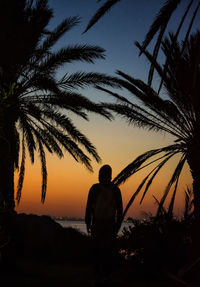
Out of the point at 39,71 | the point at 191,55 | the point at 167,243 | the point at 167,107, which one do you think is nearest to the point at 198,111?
the point at 167,107

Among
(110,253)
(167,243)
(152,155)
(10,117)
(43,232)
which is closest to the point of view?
(110,253)

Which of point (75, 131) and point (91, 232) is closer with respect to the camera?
point (91, 232)

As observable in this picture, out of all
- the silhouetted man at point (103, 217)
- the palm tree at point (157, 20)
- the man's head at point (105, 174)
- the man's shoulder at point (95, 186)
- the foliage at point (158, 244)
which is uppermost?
the palm tree at point (157, 20)

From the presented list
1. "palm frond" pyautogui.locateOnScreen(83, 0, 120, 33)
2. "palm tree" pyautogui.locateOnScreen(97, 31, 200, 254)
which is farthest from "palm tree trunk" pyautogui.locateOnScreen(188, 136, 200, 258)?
"palm frond" pyautogui.locateOnScreen(83, 0, 120, 33)

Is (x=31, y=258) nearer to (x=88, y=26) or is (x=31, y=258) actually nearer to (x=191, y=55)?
(x=191, y=55)

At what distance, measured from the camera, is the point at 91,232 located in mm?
6184

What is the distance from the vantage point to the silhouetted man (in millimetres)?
6062

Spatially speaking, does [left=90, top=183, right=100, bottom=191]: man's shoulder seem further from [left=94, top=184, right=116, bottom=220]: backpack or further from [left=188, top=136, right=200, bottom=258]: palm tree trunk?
[left=188, top=136, right=200, bottom=258]: palm tree trunk

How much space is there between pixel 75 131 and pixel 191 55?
14.2ft

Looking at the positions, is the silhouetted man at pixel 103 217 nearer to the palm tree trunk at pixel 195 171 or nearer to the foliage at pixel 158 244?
the foliage at pixel 158 244

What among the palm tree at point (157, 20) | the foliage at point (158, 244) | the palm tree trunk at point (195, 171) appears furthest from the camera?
the palm tree trunk at point (195, 171)

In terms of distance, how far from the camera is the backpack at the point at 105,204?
6.06 metres

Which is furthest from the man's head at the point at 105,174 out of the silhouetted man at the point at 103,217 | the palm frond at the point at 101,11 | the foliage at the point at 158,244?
the foliage at the point at 158,244

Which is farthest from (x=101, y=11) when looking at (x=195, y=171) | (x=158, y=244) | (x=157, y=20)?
(x=195, y=171)
